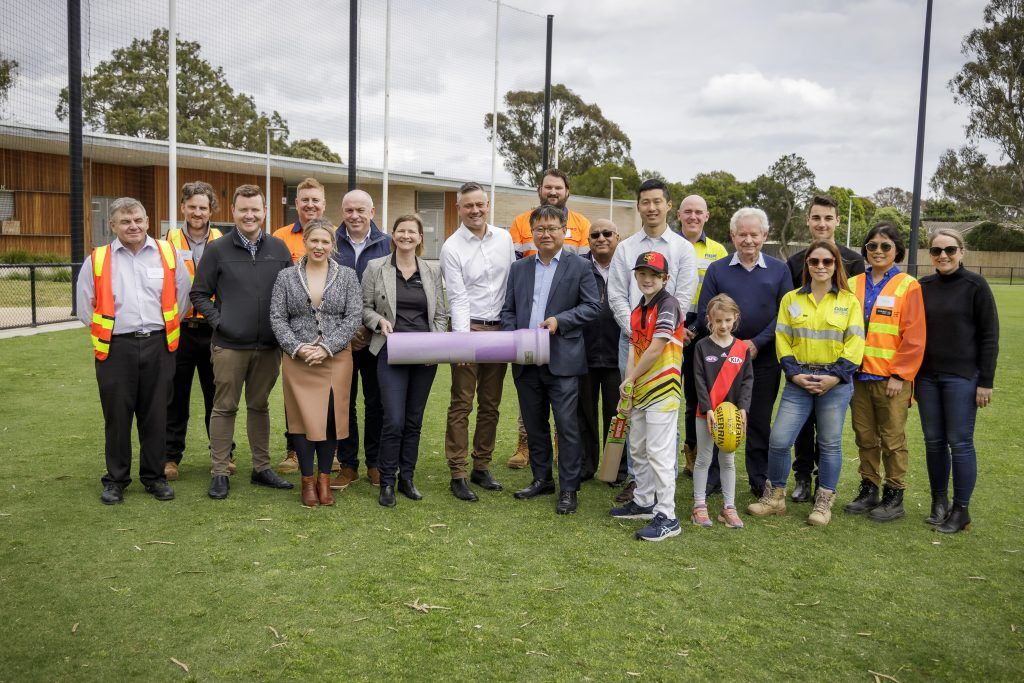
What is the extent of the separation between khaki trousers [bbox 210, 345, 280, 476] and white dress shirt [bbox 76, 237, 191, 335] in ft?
1.45

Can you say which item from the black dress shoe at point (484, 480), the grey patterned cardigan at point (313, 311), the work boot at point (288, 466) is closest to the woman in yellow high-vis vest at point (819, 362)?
the black dress shoe at point (484, 480)

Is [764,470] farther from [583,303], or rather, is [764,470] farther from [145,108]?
[145,108]

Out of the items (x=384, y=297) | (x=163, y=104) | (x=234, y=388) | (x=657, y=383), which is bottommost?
(x=234, y=388)

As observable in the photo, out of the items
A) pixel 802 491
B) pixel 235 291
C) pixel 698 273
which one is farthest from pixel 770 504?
pixel 235 291

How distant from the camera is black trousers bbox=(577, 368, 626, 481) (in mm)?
5398

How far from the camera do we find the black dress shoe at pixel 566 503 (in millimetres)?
4801

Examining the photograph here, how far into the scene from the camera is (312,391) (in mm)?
4785

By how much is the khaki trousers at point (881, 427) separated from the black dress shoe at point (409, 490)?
2723 millimetres

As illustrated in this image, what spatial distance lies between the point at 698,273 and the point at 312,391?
269cm

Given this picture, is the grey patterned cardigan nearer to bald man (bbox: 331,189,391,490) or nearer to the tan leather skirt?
the tan leather skirt

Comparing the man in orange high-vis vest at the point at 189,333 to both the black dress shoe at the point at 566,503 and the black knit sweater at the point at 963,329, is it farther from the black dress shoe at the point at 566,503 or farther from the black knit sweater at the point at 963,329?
the black knit sweater at the point at 963,329

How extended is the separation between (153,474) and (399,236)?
6.93ft

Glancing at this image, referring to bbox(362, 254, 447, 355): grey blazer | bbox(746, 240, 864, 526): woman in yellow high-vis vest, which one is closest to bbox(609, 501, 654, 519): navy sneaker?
bbox(746, 240, 864, 526): woman in yellow high-vis vest

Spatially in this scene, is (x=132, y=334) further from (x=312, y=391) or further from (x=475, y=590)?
(x=475, y=590)
